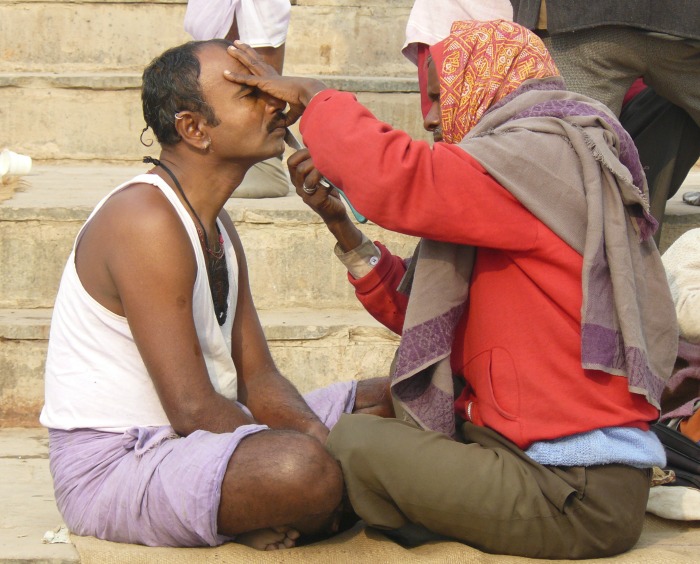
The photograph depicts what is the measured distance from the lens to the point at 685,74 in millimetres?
4219

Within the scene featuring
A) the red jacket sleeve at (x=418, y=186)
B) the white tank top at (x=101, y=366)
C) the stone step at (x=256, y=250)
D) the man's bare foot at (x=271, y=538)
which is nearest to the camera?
the red jacket sleeve at (x=418, y=186)

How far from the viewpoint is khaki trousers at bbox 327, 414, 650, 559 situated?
8.40 ft

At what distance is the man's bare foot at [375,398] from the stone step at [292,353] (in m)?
0.87

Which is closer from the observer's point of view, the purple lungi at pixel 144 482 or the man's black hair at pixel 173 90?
the purple lungi at pixel 144 482

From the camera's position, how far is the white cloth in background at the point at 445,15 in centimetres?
447

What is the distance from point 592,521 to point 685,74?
7.54ft

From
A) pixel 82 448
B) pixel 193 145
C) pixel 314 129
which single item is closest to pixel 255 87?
pixel 193 145

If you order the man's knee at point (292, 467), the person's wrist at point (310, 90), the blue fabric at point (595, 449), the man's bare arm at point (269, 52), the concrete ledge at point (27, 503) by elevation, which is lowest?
the concrete ledge at point (27, 503)

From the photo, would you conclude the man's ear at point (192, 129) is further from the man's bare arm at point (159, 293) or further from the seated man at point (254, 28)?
the seated man at point (254, 28)

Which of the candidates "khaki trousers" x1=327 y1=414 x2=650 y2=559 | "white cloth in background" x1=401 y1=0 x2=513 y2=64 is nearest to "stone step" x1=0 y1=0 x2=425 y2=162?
"white cloth in background" x1=401 y1=0 x2=513 y2=64

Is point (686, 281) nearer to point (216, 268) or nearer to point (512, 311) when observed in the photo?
point (512, 311)

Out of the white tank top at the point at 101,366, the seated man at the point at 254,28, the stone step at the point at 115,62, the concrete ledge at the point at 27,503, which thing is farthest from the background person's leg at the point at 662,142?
the concrete ledge at the point at 27,503

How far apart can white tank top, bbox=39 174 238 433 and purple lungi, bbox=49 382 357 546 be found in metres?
0.04

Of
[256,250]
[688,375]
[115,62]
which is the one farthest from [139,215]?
[115,62]
